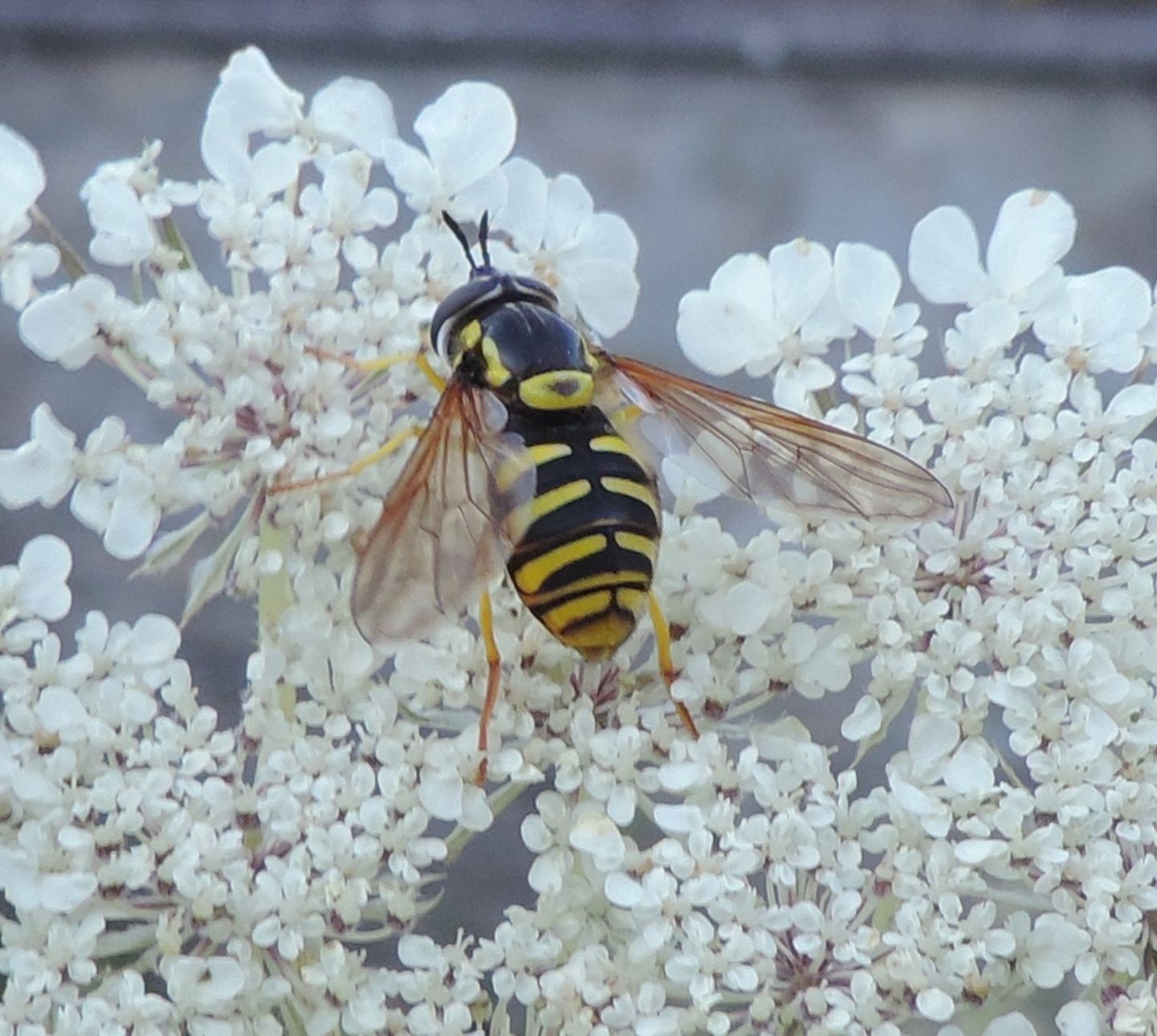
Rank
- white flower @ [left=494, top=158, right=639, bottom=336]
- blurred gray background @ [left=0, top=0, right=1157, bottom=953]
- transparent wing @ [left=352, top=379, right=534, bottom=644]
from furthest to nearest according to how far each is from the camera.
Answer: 1. blurred gray background @ [left=0, top=0, right=1157, bottom=953]
2. white flower @ [left=494, top=158, right=639, bottom=336]
3. transparent wing @ [left=352, top=379, right=534, bottom=644]

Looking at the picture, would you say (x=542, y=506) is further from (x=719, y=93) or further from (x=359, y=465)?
(x=719, y=93)

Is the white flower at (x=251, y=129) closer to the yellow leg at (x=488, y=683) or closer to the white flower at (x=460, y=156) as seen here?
the white flower at (x=460, y=156)

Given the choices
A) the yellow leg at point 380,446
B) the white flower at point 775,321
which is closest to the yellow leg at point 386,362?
the yellow leg at point 380,446

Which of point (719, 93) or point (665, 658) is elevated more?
point (665, 658)

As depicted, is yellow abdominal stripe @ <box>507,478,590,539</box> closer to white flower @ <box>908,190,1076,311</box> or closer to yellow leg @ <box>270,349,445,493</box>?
yellow leg @ <box>270,349,445,493</box>

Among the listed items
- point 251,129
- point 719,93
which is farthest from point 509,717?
point 719,93

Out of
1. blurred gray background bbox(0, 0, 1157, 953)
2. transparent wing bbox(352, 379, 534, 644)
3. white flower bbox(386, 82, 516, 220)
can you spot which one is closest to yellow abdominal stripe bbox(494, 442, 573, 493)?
transparent wing bbox(352, 379, 534, 644)
